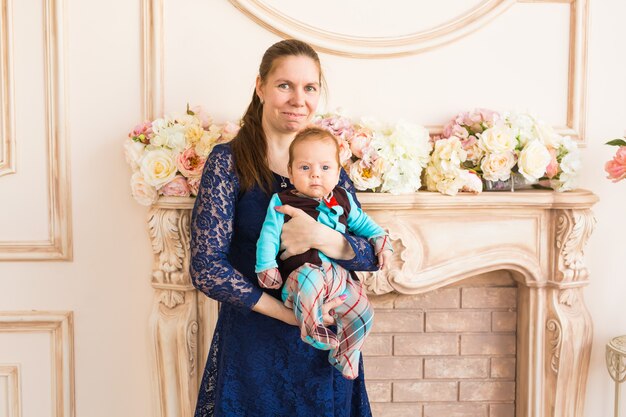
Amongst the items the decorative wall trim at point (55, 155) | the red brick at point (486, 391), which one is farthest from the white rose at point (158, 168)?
the red brick at point (486, 391)

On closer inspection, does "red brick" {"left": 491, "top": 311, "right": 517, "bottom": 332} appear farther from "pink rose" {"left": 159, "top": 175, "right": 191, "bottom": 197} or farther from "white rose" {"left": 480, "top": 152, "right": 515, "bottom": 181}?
"pink rose" {"left": 159, "top": 175, "right": 191, "bottom": 197}

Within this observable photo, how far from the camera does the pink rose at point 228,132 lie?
2215 mm

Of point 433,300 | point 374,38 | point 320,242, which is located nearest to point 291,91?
point 320,242

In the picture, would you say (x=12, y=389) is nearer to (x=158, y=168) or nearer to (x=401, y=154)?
(x=158, y=168)

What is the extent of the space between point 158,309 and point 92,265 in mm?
314

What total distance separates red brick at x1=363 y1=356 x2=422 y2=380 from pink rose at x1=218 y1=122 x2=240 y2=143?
1.02 m

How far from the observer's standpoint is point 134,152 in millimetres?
2207

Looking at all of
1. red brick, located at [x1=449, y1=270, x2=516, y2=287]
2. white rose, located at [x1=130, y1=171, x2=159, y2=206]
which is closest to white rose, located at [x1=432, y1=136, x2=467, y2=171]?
red brick, located at [x1=449, y1=270, x2=516, y2=287]

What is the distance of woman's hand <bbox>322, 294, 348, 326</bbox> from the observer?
162 centimetres

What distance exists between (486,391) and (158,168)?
1550 mm

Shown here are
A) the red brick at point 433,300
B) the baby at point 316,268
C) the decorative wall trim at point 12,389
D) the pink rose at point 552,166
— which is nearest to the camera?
the baby at point 316,268

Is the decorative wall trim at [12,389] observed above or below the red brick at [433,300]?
below

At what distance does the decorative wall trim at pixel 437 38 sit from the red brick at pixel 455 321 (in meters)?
0.72

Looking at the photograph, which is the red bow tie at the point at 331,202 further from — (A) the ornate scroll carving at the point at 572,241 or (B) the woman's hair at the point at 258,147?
(A) the ornate scroll carving at the point at 572,241
